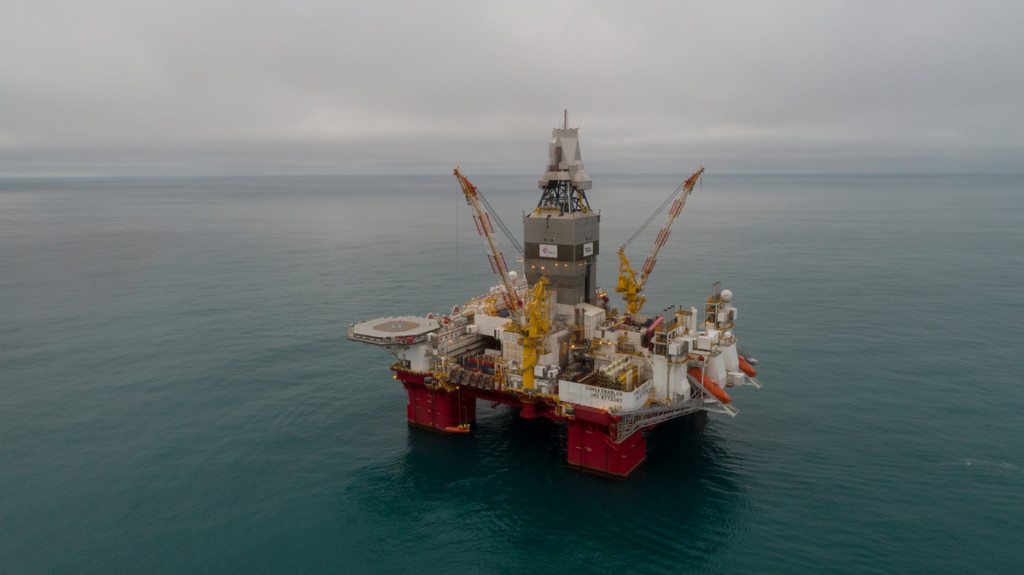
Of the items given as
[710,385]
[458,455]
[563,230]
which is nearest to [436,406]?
[458,455]

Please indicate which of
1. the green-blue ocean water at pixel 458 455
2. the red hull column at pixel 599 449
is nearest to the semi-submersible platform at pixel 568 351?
the red hull column at pixel 599 449

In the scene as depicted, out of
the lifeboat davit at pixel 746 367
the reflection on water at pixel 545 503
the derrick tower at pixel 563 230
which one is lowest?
the reflection on water at pixel 545 503

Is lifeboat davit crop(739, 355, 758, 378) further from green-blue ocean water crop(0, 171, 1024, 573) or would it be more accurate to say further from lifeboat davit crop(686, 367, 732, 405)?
lifeboat davit crop(686, 367, 732, 405)

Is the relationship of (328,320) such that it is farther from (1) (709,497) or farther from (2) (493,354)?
(1) (709,497)

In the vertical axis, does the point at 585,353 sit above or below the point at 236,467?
above

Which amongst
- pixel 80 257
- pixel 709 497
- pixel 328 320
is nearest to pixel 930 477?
pixel 709 497

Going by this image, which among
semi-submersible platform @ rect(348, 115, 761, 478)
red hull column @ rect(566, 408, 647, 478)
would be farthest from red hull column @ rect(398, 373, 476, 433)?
red hull column @ rect(566, 408, 647, 478)

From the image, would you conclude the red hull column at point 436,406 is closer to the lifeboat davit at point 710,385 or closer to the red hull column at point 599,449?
the red hull column at point 599,449
